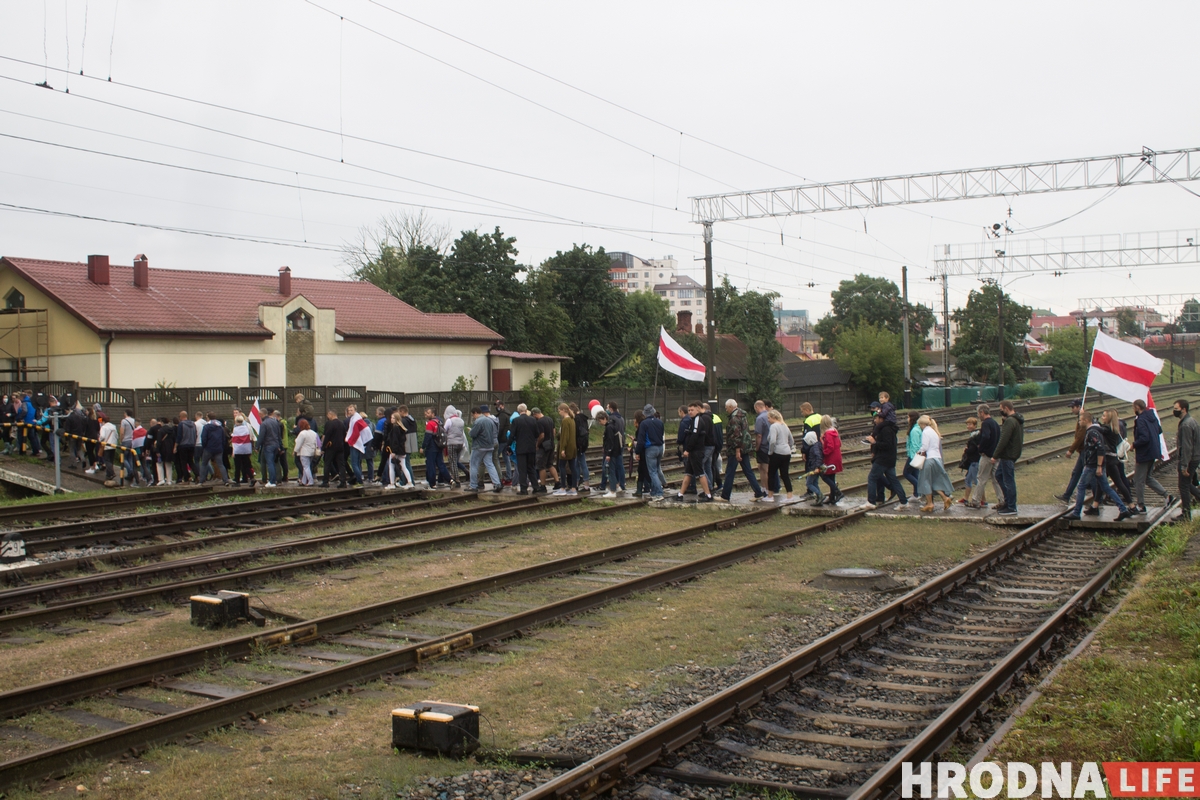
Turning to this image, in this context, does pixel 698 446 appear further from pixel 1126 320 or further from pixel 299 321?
pixel 1126 320

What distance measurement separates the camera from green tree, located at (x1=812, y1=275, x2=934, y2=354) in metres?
115

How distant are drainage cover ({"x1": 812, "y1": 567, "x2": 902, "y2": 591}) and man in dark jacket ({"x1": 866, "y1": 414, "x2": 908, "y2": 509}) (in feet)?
17.7

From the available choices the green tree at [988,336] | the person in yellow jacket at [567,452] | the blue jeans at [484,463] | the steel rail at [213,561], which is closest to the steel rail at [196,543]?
the steel rail at [213,561]

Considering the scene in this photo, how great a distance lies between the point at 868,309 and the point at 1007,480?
4149 inches

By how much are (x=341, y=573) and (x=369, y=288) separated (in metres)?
37.4

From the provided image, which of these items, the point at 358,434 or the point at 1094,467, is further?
the point at 358,434

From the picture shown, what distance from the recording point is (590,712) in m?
6.88

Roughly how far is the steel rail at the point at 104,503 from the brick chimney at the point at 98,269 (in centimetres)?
1792

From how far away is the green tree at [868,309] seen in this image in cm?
11470

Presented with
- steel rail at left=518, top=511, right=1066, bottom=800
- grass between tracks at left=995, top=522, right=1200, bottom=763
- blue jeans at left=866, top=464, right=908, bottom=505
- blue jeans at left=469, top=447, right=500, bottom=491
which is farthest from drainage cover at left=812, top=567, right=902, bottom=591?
blue jeans at left=469, top=447, right=500, bottom=491

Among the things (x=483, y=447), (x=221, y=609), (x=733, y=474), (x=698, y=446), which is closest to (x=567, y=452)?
(x=483, y=447)

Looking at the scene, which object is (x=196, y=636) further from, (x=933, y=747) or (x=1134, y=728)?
(x=1134, y=728)

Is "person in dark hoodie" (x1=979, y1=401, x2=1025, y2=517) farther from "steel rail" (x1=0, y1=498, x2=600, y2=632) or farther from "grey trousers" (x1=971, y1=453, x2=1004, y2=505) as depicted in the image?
"steel rail" (x1=0, y1=498, x2=600, y2=632)

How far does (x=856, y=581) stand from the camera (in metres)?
11.1
